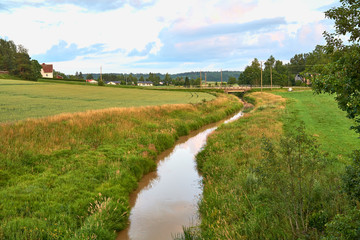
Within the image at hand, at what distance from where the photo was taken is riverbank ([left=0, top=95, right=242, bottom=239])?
7.33 meters

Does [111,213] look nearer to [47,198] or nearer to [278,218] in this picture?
[47,198]

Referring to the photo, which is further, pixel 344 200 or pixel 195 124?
pixel 195 124

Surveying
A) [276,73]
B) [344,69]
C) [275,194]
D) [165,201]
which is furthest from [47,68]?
[344,69]

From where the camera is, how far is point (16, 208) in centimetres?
767

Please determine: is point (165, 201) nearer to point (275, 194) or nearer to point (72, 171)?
point (72, 171)

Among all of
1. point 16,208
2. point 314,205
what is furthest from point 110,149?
point 314,205

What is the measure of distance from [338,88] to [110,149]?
12.6m

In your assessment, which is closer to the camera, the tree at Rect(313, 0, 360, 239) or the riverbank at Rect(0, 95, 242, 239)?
the tree at Rect(313, 0, 360, 239)

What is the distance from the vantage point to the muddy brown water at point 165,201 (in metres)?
8.58

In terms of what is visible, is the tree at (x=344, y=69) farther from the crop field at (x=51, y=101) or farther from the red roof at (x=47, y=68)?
the red roof at (x=47, y=68)

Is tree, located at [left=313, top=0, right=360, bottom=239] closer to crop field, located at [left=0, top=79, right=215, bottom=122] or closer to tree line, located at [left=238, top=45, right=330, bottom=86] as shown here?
crop field, located at [left=0, top=79, right=215, bottom=122]

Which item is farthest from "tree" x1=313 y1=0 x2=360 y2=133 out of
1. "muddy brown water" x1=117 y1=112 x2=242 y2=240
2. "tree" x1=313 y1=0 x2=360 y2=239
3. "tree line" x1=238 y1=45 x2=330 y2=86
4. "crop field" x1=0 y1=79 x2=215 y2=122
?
"tree line" x1=238 y1=45 x2=330 y2=86

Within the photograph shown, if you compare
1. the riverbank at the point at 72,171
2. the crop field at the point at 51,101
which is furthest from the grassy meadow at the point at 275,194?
the crop field at the point at 51,101

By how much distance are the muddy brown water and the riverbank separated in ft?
1.73
